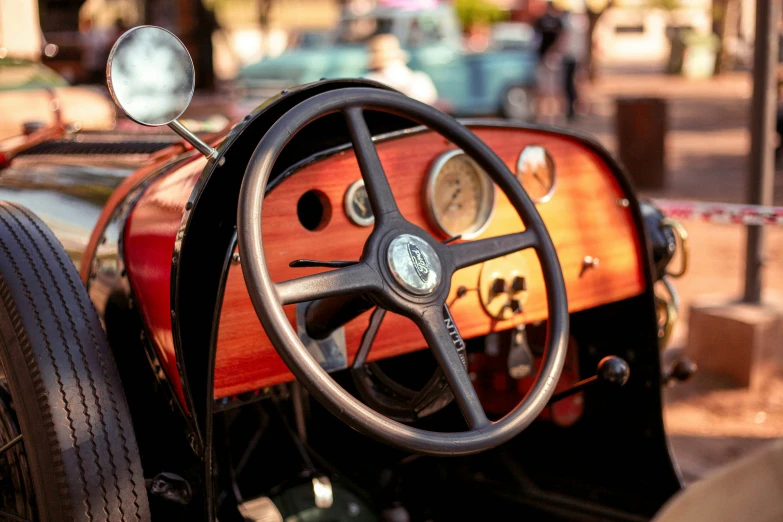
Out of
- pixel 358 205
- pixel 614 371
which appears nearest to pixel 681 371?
pixel 614 371

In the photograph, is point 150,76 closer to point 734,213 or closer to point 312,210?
point 312,210

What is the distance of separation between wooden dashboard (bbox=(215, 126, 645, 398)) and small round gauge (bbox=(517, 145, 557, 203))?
2cm

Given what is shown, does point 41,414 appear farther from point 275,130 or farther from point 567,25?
point 567,25

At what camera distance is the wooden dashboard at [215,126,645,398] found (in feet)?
6.06

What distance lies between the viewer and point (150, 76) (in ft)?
5.54

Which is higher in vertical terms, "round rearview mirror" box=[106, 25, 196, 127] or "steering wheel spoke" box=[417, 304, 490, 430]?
"round rearview mirror" box=[106, 25, 196, 127]

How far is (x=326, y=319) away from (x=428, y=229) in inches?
16.2

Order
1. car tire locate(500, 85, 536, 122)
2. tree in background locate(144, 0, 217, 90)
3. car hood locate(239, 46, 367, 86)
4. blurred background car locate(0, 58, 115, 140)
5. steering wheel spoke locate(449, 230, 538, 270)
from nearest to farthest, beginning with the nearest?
1. steering wheel spoke locate(449, 230, 538, 270)
2. blurred background car locate(0, 58, 115, 140)
3. car hood locate(239, 46, 367, 86)
4. car tire locate(500, 85, 536, 122)
5. tree in background locate(144, 0, 217, 90)

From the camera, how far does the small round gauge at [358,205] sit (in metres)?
1.99

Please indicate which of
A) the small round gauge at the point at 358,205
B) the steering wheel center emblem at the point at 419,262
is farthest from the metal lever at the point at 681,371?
the steering wheel center emblem at the point at 419,262

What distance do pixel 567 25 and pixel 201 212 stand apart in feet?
46.0

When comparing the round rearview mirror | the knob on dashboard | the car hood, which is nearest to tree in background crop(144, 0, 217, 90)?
the car hood

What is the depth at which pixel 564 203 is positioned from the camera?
231cm

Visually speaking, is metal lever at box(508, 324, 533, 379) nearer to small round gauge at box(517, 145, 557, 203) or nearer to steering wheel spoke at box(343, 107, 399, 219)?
small round gauge at box(517, 145, 557, 203)
